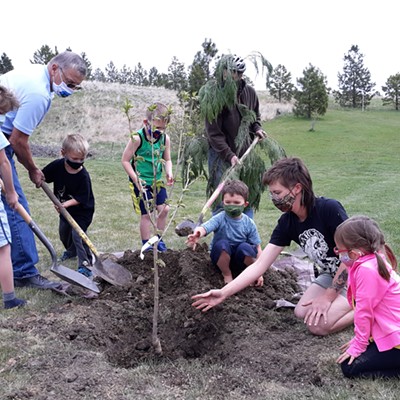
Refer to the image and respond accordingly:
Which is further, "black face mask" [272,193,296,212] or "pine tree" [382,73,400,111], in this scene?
"pine tree" [382,73,400,111]

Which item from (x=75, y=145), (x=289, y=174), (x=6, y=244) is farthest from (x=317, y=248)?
(x=75, y=145)

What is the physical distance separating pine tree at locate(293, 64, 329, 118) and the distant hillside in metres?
2.73

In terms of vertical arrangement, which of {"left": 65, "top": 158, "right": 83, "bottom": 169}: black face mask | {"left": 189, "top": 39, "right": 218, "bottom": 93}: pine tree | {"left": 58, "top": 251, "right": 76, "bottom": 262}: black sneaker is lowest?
{"left": 58, "top": 251, "right": 76, "bottom": 262}: black sneaker

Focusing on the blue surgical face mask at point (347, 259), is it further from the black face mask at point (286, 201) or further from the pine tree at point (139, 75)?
the pine tree at point (139, 75)

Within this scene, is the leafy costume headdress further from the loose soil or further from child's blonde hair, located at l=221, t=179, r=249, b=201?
the loose soil

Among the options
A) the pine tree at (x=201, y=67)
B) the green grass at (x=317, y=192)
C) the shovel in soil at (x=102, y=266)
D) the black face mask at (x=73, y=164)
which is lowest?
the green grass at (x=317, y=192)

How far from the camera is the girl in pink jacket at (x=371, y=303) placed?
8.23 ft

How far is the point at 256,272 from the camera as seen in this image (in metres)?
3.27

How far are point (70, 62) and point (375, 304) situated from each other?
9.76ft

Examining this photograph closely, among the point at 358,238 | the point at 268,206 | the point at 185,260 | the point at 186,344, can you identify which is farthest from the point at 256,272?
the point at 268,206

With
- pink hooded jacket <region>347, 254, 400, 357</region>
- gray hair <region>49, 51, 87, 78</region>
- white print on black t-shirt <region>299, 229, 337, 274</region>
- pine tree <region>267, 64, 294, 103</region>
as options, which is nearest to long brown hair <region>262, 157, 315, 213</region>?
white print on black t-shirt <region>299, 229, 337, 274</region>

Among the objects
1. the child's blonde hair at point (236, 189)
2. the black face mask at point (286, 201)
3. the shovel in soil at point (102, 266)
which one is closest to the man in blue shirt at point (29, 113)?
the shovel in soil at point (102, 266)

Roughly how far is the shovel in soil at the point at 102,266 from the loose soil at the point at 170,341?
0.09 m

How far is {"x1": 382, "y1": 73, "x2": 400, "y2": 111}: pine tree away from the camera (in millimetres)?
41222
